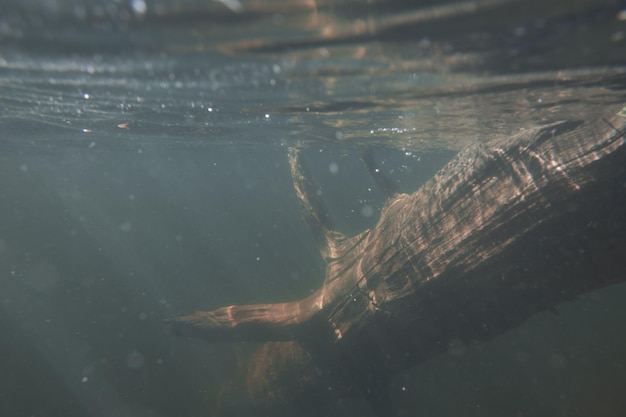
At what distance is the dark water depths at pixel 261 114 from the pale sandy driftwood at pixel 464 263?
5.82 ft

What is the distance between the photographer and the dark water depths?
20.0 ft

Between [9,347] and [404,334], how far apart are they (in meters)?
27.4

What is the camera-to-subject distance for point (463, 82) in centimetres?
962

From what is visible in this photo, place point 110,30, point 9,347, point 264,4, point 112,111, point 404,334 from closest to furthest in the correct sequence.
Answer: point 264,4 < point 110,30 < point 404,334 < point 112,111 < point 9,347

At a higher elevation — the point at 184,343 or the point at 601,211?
the point at 601,211

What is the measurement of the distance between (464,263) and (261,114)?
1098 centimetres

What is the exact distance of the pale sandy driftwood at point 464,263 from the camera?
6.10 metres

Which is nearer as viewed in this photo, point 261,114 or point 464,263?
point 464,263

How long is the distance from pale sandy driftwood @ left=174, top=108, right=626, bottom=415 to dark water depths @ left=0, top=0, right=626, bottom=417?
1775 millimetres

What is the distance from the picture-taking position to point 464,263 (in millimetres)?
7410

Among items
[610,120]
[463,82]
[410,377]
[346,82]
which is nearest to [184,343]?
[410,377]

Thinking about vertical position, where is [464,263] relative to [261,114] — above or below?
below

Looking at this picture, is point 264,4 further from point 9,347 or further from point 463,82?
point 9,347

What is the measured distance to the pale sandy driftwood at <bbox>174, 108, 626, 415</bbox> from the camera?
6102 millimetres
